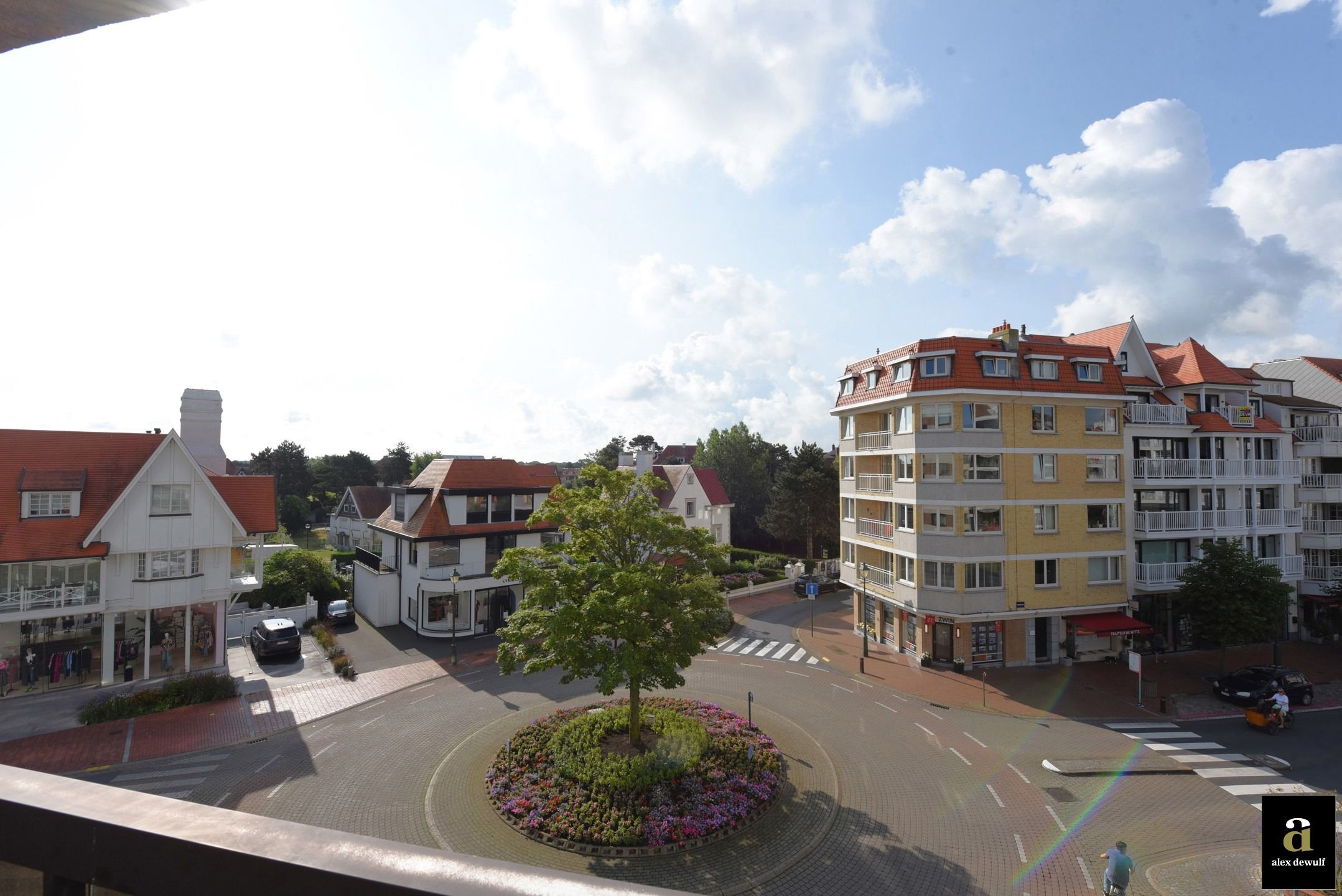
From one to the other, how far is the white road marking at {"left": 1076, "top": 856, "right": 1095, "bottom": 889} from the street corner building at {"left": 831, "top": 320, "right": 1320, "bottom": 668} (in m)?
15.1

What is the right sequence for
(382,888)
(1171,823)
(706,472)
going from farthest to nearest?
1. (706,472)
2. (1171,823)
3. (382,888)

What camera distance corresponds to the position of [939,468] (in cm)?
3052

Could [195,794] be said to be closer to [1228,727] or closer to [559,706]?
[559,706]

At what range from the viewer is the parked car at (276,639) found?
2992 cm

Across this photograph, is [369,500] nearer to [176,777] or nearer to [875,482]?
[176,777]

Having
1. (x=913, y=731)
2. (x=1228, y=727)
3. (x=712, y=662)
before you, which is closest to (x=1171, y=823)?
(x=913, y=731)

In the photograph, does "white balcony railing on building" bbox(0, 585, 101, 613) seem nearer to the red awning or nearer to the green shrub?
the green shrub

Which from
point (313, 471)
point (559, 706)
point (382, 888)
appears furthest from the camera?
point (313, 471)

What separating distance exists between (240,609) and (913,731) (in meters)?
34.3

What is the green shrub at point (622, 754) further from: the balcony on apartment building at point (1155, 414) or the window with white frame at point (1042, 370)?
the balcony on apartment building at point (1155, 414)

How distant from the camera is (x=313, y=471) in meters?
88.7

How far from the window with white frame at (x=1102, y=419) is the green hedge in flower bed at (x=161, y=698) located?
39.1 m

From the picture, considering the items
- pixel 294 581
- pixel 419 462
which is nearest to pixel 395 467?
pixel 419 462

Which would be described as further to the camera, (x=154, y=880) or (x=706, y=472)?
(x=706, y=472)
